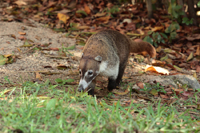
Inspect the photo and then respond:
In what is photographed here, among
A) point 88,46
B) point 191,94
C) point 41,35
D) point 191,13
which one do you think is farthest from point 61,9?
point 191,94

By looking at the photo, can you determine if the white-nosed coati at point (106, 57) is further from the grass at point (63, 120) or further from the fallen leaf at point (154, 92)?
Result: the grass at point (63, 120)

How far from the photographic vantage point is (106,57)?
3.54 metres

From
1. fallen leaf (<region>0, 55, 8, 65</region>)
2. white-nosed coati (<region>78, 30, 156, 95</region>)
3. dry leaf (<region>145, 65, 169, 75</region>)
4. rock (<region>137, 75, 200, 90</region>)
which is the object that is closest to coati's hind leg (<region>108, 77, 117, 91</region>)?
white-nosed coati (<region>78, 30, 156, 95</region>)

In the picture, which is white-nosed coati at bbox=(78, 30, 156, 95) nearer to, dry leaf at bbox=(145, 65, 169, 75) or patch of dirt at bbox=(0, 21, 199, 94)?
dry leaf at bbox=(145, 65, 169, 75)

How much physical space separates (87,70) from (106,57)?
0.46m

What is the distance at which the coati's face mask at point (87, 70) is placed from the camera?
10.4 feet

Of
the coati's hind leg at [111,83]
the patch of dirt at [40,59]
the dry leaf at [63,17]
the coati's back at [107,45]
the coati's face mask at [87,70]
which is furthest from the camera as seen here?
the dry leaf at [63,17]

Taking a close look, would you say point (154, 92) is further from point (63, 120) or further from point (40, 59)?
point (40, 59)

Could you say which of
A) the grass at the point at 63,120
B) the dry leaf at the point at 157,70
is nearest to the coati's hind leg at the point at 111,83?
the dry leaf at the point at 157,70

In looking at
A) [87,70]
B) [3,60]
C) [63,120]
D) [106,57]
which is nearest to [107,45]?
[106,57]

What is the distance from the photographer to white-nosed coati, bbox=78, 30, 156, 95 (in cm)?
322

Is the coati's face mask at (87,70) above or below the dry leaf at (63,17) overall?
below

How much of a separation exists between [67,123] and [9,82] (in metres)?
1.52

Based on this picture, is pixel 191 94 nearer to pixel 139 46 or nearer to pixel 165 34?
pixel 139 46
